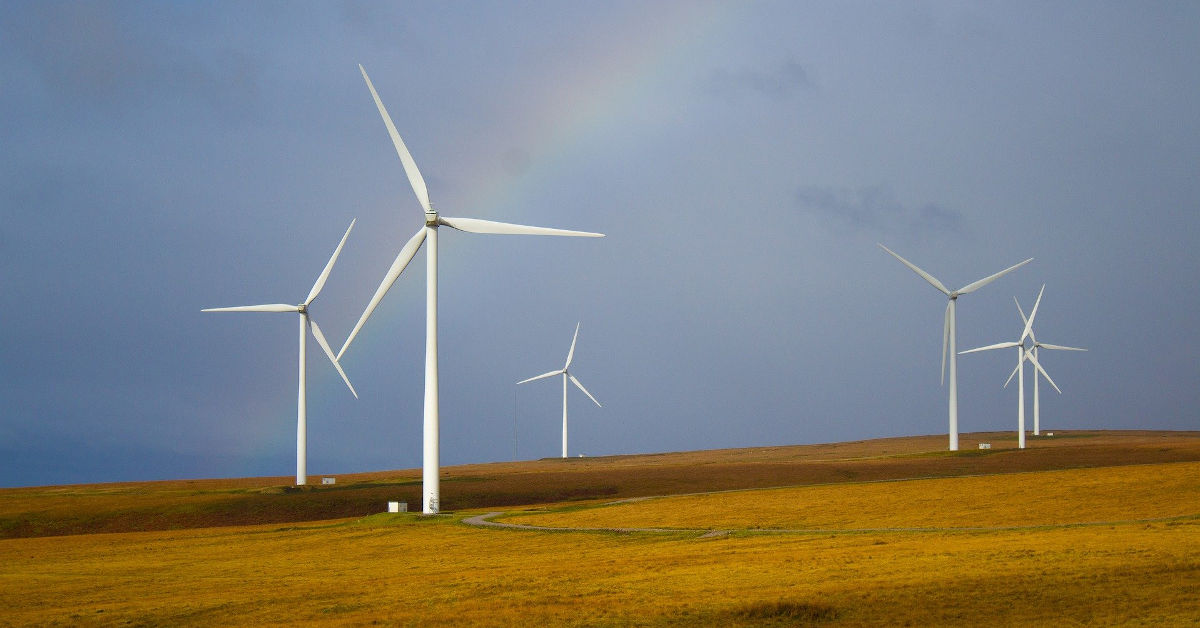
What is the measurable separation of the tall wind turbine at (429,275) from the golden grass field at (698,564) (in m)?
4.27

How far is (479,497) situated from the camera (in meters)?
95.4

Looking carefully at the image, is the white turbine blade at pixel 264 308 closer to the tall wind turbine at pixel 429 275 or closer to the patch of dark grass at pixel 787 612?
the tall wind turbine at pixel 429 275

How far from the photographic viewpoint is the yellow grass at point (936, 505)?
183 feet

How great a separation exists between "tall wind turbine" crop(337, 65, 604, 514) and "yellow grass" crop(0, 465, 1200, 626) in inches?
624

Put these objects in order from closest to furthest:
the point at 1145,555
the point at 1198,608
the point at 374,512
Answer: the point at 1198,608, the point at 1145,555, the point at 374,512

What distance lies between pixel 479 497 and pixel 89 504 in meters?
34.1

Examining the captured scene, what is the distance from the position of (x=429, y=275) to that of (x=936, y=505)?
37.5 metres

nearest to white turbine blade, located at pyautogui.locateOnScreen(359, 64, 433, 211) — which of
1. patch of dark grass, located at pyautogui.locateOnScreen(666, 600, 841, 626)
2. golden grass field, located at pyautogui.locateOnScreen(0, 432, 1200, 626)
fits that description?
golden grass field, located at pyautogui.locateOnScreen(0, 432, 1200, 626)

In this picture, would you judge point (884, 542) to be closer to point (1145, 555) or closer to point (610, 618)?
point (1145, 555)

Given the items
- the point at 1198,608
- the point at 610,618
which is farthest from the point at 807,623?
the point at 1198,608

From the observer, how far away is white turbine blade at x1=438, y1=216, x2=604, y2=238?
249 ft

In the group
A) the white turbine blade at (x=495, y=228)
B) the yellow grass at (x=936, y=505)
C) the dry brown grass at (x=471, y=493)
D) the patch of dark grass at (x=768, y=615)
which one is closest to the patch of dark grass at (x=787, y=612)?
the patch of dark grass at (x=768, y=615)

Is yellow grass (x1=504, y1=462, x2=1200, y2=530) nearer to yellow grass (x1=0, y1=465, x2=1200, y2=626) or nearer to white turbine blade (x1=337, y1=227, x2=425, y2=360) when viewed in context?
yellow grass (x1=0, y1=465, x2=1200, y2=626)

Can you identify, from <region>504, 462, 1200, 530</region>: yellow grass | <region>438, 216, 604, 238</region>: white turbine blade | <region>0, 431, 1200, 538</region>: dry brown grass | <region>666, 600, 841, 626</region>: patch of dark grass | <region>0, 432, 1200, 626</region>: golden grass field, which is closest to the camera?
<region>666, 600, 841, 626</region>: patch of dark grass
